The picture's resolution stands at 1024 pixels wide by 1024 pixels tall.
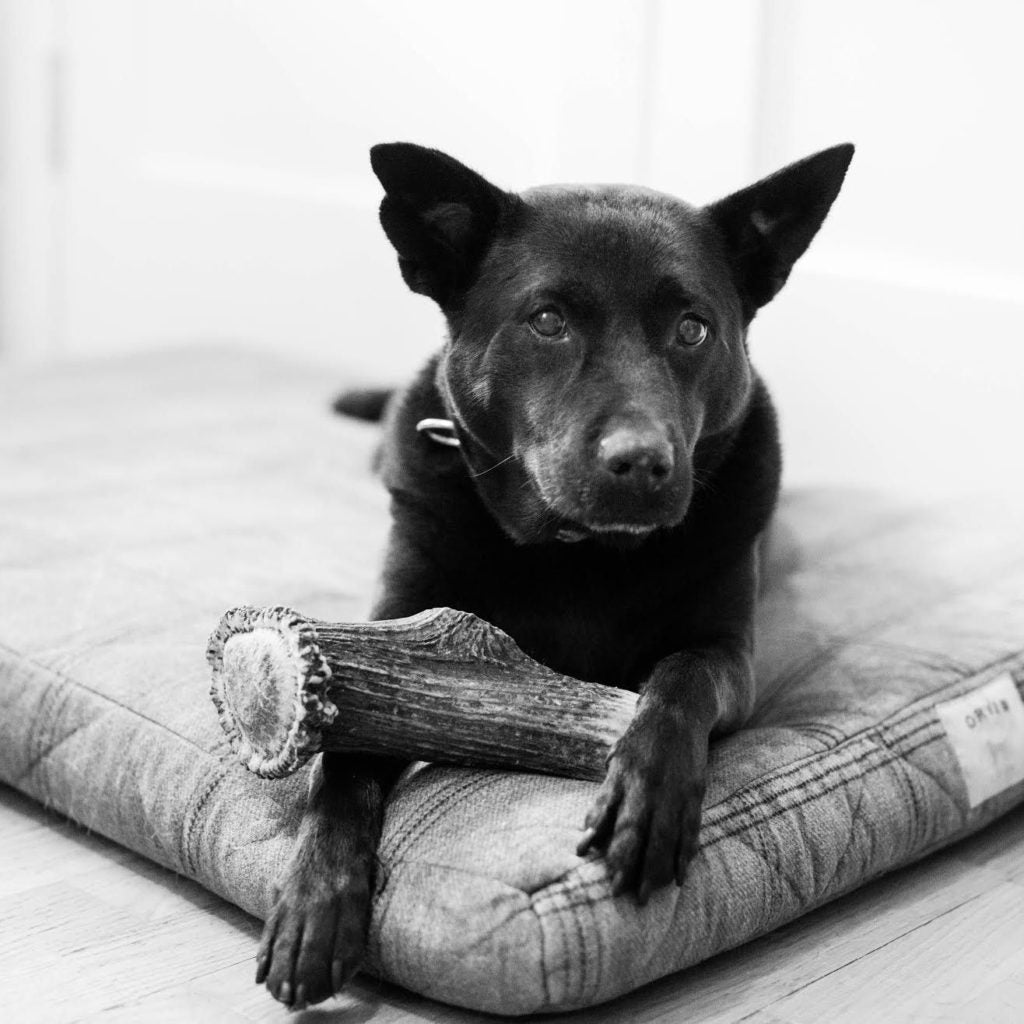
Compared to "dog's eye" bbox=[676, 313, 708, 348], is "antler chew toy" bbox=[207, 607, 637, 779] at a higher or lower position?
lower

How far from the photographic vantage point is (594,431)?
57.7 inches

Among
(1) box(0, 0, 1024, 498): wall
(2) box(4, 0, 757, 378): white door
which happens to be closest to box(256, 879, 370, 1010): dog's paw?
(1) box(0, 0, 1024, 498): wall

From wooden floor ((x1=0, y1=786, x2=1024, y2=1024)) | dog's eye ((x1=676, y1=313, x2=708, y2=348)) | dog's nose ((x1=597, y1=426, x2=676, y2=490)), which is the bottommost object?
wooden floor ((x1=0, y1=786, x2=1024, y2=1024))

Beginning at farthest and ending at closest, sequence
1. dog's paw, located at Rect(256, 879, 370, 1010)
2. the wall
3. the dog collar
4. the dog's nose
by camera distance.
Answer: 1. the wall
2. the dog collar
3. the dog's nose
4. dog's paw, located at Rect(256, 879, 370, 1010)

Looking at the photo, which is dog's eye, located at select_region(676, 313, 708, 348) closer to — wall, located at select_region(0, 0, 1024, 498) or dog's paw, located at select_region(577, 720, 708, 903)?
dog's paw, located at select_region(577, 720, 708, 903)

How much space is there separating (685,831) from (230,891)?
45 cm

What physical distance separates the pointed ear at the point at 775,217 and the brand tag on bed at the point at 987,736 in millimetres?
515

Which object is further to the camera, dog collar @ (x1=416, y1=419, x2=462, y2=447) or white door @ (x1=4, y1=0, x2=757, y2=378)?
white door @ (x1=4, y1=0, x2=757, y2=378)

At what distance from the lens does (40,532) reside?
2.24 m

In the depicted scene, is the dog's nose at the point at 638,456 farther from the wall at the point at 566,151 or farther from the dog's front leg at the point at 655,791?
the wall at the point at 566,151

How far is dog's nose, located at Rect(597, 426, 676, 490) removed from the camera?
55.8 inches


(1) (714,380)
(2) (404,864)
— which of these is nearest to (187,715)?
(2) (404,864)

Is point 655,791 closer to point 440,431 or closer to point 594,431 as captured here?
point 594,431

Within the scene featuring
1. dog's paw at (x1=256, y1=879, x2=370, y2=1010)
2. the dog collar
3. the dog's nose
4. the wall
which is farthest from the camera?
the wall
